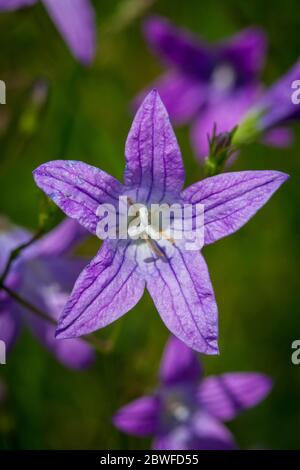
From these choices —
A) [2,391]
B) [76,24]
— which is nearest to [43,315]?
[2,391]

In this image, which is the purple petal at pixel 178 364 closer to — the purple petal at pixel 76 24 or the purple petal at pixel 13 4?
the purple petal at pixel 76 24

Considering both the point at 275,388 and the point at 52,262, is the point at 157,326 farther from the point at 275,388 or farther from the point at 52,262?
the point at 52,262

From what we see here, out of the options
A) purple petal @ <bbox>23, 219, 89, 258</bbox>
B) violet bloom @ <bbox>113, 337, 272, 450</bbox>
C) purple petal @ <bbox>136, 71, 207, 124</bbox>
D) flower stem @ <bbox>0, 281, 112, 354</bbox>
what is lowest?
violet bloom @ <bbox>113, 337, 272, 450</bbox>

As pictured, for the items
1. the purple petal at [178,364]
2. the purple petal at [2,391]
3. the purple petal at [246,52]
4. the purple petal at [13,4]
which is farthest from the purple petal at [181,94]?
the purple petal at [2,391]

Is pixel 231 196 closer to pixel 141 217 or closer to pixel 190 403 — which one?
pixel 141 217

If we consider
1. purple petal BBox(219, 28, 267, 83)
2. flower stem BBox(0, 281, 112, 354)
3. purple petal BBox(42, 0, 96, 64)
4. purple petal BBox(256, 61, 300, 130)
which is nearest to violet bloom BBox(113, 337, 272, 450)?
flower stem BBox(0, 281, 112, 354)

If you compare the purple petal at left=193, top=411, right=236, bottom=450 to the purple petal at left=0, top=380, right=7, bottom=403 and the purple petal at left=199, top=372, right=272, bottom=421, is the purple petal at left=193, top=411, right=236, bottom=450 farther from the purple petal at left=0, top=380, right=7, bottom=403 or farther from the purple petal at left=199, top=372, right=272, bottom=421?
the purple petal at left=0, top=380, right=7, bottom=403

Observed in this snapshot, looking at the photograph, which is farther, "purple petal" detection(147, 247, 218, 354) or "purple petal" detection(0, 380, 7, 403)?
"purple petal" detection(0, 380, 7, 403)
